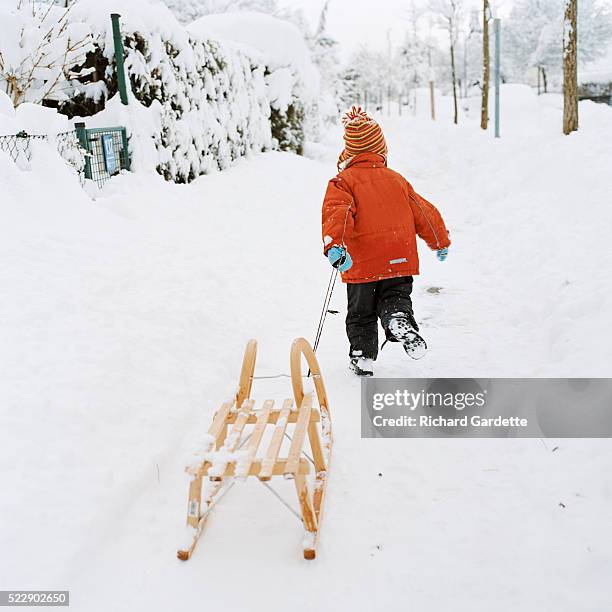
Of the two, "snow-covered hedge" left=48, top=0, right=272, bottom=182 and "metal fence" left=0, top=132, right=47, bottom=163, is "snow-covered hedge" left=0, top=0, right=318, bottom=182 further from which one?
"metal fence" left=0, top=132, right=47, bottom=163

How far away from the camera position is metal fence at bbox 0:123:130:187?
5482 mm

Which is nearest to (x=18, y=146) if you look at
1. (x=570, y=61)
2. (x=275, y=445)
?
(x=275, y=445)

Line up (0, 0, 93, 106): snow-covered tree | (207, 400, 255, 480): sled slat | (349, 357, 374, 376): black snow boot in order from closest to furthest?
(207, 400, 255, 480): sled slat
(349, 357, 374, 376): black snow boot
(0, 0, 93, 106): snow-covered tree

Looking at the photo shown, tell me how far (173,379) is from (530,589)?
8.35 feet

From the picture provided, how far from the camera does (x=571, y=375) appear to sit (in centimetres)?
410

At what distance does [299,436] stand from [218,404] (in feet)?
4.93

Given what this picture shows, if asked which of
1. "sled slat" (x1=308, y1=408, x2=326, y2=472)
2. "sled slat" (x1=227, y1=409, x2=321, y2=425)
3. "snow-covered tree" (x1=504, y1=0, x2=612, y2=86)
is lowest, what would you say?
"sled slat" (x1=308, y1=408, x2=326, y2=472)

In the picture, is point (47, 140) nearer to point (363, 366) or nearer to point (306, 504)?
point (363, 366)

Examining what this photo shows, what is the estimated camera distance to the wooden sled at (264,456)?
249 cm

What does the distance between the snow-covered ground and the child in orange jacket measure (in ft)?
1.42

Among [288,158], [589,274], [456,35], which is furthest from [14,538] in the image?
[456,35]

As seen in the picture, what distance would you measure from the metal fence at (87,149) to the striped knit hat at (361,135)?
3.09 m

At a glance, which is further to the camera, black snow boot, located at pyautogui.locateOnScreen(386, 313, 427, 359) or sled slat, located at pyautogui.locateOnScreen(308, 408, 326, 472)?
black snow boot, located at pyautogui.locateOnScreen(386, 313, 427, 359)

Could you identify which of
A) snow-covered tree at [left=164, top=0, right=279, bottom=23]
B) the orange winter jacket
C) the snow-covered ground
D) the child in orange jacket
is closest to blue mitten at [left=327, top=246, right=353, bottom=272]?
the child in orange jacket
